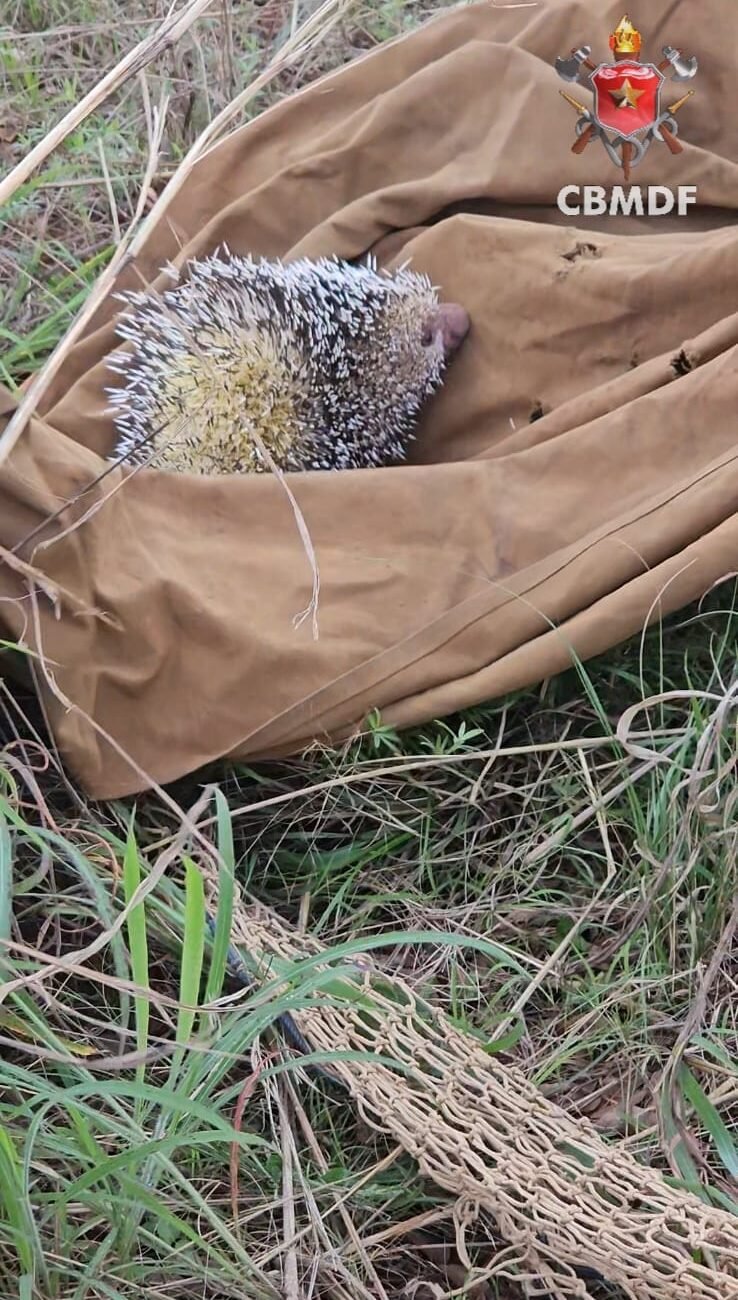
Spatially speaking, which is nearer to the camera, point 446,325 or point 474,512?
point 474,512

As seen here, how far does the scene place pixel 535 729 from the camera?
203cm

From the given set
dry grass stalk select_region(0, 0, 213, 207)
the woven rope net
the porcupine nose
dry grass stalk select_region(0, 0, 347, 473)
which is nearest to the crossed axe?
the porcupine nose

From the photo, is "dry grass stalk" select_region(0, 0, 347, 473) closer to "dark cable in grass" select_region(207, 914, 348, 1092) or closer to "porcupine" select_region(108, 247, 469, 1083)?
"porcupine" select_region(108, 247, 469, 1083)

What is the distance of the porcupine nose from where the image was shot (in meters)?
2.40

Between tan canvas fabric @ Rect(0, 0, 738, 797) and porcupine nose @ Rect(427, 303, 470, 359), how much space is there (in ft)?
0.13

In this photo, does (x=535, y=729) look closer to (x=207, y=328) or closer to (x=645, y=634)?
Answer: (x=645, y=634)

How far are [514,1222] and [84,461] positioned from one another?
1.25 m

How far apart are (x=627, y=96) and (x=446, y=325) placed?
0.60 metres

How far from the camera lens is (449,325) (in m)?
2.40

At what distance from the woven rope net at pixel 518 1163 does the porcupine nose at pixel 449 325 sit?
4.34 ft

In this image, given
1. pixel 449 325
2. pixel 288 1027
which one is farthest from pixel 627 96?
pixel 288 1027

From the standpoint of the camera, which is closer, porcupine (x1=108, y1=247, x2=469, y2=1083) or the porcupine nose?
porcupine (x1=108, y1=247, x2=469, y2=1083)

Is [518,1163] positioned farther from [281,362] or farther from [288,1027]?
[281,362]

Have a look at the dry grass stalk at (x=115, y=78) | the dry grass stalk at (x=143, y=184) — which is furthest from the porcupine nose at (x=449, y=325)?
the dry grass stalk at (x=115, y=78)
